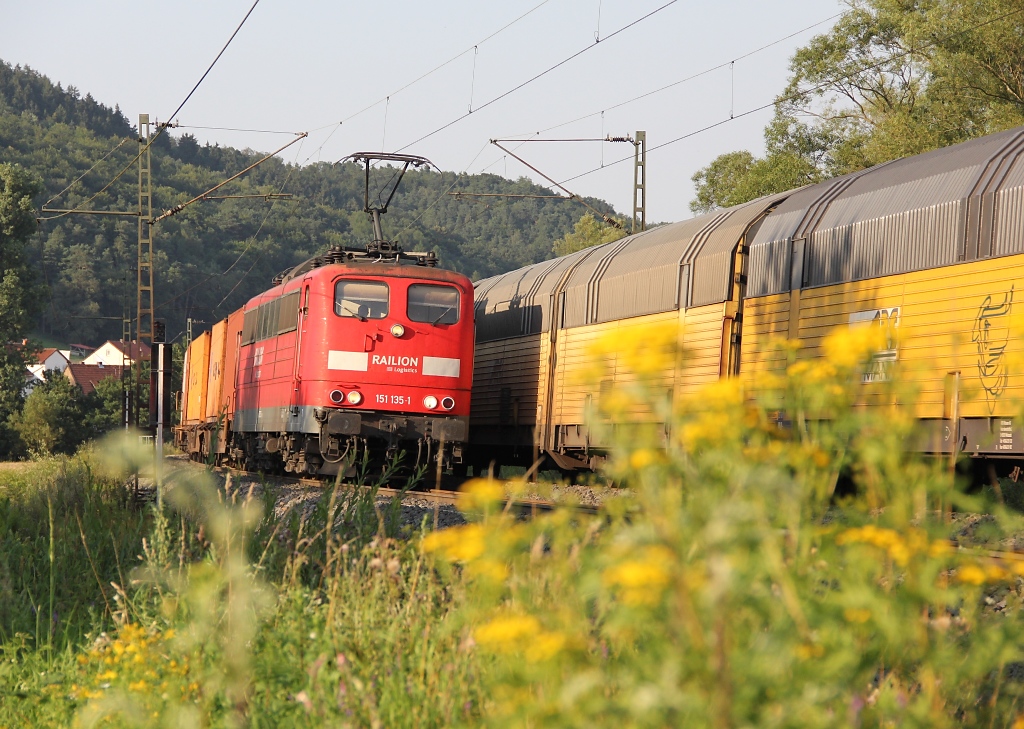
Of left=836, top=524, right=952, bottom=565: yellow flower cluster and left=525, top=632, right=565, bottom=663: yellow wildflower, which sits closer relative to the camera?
left=525, top=632, right=565, bottom=663: yellow wildflower

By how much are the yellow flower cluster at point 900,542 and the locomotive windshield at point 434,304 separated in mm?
14584

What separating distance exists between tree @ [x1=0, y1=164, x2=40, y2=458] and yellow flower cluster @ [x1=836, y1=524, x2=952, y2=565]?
53713 millimetres

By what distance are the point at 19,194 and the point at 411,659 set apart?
5511 cm

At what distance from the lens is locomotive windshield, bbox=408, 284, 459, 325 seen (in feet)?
56.4

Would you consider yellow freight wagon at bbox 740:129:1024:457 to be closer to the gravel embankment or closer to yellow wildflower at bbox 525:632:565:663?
the gravel embankment

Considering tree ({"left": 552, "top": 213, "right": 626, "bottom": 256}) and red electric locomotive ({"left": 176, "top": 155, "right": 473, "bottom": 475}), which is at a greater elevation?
tree ({"left": 552, "top": 213, "right": 626, "bottom": 256})

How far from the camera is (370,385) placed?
16.7 meters

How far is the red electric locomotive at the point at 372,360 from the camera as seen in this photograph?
16.5 metres

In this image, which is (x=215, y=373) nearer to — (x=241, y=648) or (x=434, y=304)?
(x=434, y=304)

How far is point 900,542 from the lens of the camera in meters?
2.62

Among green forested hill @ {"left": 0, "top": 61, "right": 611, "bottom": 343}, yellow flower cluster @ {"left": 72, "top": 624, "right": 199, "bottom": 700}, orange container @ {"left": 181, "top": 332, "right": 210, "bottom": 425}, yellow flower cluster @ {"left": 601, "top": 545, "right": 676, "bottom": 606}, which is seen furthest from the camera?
green forested hill @ {"left": 0, "top": 61, "right": 611, "bottom": 343}

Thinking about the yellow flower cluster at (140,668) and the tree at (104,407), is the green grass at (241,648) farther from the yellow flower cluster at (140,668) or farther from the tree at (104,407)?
the tree at (104,407)

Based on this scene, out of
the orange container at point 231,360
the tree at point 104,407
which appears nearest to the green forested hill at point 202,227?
the tree at point 104,407

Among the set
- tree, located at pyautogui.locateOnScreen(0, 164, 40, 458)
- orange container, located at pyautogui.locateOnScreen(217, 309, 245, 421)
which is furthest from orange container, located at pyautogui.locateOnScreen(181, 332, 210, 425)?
tree, located at pyautogui.locateOnScreen(0, 164, 40, 458)
